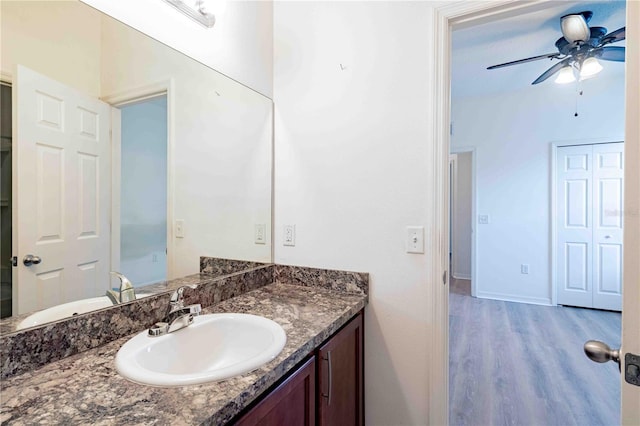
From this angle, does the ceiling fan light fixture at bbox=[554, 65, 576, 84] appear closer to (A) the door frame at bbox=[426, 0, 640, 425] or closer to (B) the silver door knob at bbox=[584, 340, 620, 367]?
(A) the door frame at bbox=[426, 0, 640, 425]

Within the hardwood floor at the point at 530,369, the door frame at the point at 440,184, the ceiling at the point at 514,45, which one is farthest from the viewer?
the ceiling at the point at 514,45

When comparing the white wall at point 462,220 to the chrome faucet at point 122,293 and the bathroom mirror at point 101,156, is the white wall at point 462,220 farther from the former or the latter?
the chrome faucet at point 122,293

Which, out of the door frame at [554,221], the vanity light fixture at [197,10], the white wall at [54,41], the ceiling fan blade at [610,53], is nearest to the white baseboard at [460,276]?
the door frame at [554,221]

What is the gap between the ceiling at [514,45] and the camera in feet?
7.86

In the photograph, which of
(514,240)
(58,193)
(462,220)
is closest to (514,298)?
(514,240)

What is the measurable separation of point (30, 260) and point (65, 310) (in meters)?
0.16

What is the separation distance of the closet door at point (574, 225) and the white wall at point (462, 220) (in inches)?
60.3

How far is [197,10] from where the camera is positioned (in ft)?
4.02

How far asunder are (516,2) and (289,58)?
1.00 metres

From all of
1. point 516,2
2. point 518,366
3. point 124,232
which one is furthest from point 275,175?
point 518,366

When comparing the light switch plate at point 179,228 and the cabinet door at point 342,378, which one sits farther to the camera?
the light switch plate at point 179,228

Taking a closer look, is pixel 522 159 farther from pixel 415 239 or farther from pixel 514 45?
pixel 415 239

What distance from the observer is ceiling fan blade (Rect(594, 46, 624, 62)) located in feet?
7.39

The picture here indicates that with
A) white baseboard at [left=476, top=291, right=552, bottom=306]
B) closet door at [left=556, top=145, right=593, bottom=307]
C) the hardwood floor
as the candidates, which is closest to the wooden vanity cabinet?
the hardwood floor
